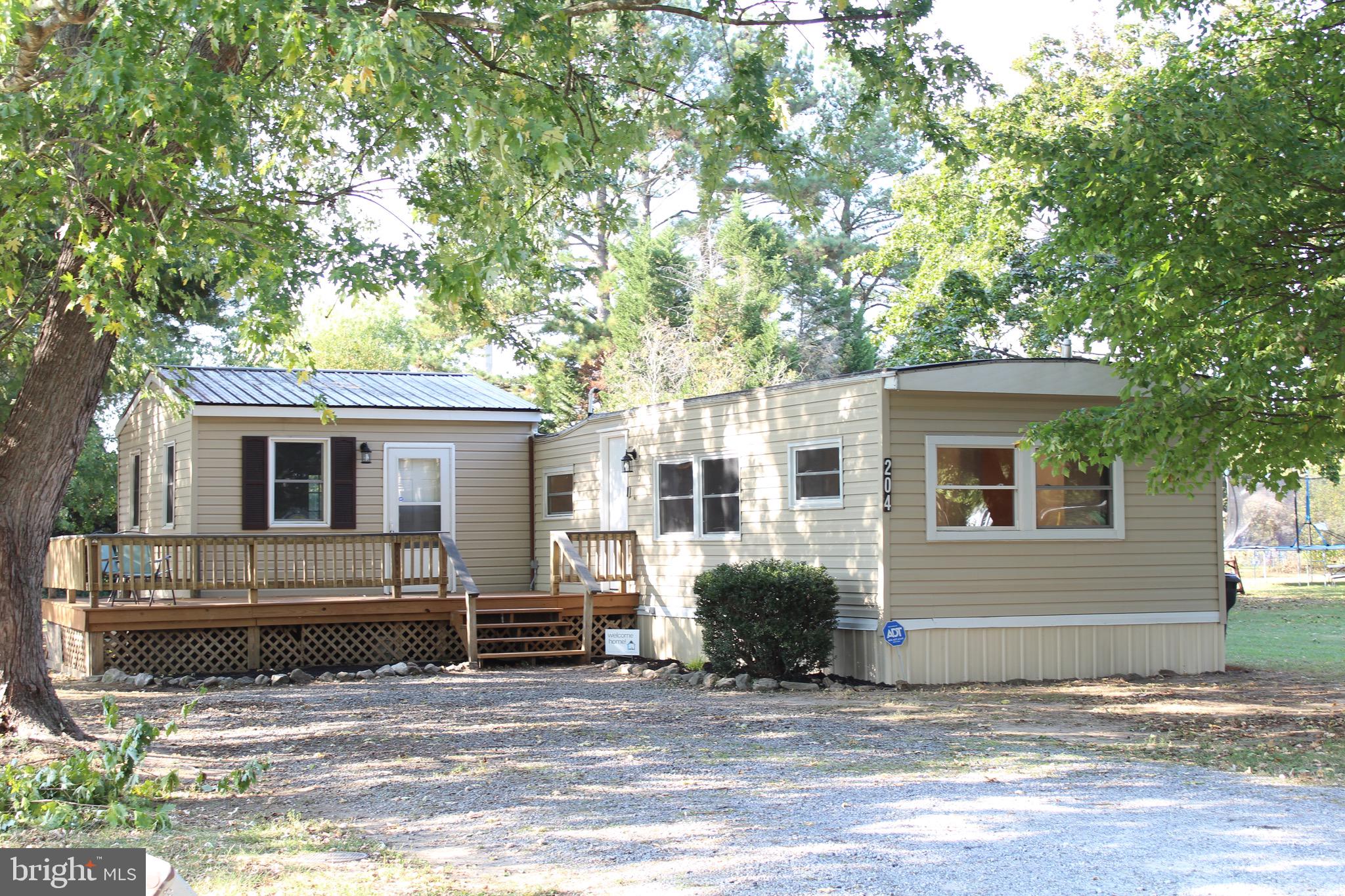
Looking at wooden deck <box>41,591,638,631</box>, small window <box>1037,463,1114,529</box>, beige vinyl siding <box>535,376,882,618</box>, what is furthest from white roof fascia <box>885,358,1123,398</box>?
wooden deck <box>41,591,638,631</box>

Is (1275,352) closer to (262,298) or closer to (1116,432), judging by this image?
(1116,432)

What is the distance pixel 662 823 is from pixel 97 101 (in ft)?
17.9

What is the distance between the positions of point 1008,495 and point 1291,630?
841cm

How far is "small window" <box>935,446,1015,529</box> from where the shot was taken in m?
11.9

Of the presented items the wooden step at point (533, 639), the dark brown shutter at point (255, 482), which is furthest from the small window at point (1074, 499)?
the dark brown shutter at point (255, 482)

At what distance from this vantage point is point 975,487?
12016 mm

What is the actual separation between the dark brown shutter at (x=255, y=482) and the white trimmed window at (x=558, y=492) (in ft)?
12.2

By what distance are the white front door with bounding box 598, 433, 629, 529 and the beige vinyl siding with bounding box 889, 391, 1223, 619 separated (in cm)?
465

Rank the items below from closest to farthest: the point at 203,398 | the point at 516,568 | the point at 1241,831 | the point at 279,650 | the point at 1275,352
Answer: the point at 1241,831 → the point at 1275,352 → the point at 279,650 → the point at 203,398 → the point at 516,568

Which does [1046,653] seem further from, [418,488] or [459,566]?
[418,488]

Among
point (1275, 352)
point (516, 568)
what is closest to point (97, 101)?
point (1275, 352)

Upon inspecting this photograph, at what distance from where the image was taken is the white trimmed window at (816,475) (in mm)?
12102

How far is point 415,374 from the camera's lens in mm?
18406

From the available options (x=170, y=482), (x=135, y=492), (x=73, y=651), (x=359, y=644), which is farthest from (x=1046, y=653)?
(x=135, y=492)
